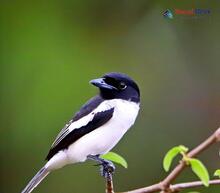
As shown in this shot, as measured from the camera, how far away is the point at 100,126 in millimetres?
1148

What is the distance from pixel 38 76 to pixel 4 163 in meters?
0.35

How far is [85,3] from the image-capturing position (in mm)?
2074

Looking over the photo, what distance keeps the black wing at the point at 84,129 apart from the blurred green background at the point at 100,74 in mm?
724

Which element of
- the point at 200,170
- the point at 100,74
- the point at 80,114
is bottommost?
the point at 200,170

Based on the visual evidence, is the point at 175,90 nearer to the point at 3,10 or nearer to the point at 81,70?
the point at 81,70

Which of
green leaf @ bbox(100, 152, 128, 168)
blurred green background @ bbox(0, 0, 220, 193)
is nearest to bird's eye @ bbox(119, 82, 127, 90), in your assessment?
green leaf @ bbox(100, 152, 128, 168)

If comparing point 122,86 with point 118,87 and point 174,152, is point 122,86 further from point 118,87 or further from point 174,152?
point 174,152

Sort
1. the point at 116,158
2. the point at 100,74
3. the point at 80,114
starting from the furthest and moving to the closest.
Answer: the point at 100,74 → the point at 80,114 → the point at 116,158

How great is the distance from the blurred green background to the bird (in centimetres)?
72

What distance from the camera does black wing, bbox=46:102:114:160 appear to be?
1123 millimetres

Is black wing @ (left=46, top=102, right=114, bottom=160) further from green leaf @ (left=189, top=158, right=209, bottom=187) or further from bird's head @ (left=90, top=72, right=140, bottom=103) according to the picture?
green leaf @ (left=189, top=158, right=209, bottom=187)

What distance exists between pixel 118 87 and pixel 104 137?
113 millimetres

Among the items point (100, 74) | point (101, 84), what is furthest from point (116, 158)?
point (100, 74)

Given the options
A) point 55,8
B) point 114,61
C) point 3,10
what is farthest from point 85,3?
point 3,10
